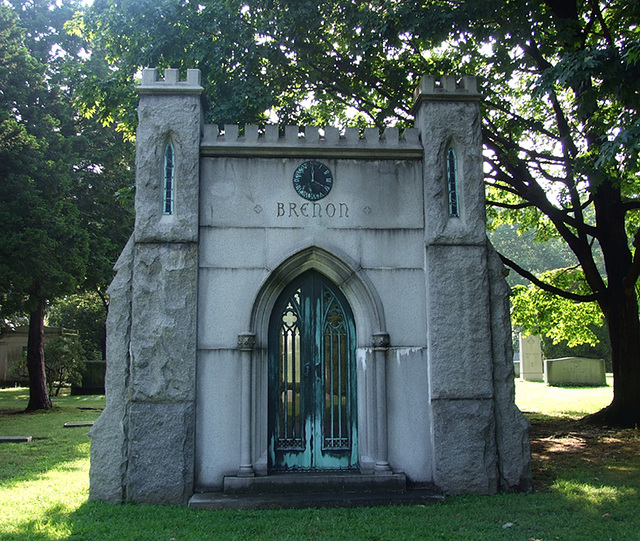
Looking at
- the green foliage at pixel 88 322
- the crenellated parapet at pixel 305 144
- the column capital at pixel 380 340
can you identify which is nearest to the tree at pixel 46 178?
the crenellated parapet at pixel 305 144

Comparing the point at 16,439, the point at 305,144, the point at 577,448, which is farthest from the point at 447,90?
the point at 16,439

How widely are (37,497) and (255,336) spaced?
3198mm

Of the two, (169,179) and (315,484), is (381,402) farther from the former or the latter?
(169,179)

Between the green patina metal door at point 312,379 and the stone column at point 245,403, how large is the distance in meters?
0.39

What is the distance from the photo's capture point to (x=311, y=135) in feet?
24.9

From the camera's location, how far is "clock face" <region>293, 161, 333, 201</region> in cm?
747

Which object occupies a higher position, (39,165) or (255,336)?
(39,165)

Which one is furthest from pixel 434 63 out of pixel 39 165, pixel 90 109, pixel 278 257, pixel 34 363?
pixel 34 363

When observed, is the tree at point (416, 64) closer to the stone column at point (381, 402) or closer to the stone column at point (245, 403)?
the stone column at point (381, 402)

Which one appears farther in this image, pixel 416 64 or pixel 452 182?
pixel 416 64

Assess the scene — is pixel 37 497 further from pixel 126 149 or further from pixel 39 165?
pixel 126 149

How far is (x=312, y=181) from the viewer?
749 centimetres

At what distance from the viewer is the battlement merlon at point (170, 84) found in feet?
24.1

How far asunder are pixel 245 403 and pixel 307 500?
131 cm
